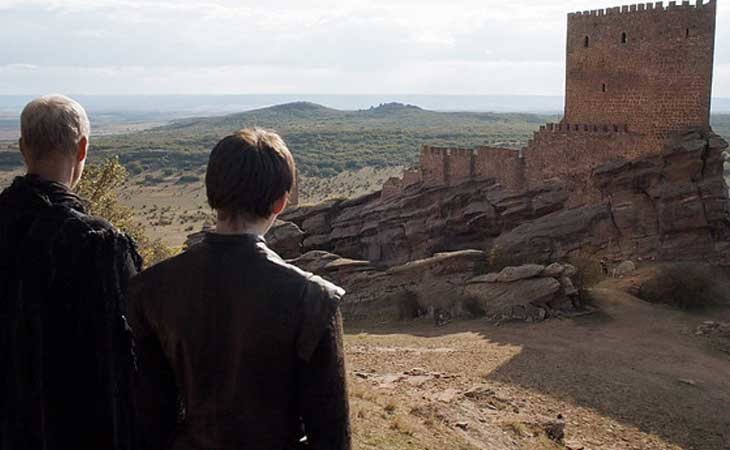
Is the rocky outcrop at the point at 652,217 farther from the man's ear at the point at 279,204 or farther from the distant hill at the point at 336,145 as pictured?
the distant hill at the point at 336,145

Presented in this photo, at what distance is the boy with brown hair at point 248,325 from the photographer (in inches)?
120

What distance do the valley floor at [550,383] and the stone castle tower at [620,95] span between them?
226 inches

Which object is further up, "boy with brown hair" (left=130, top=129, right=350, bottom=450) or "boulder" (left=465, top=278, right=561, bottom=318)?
"boy with brown hair" (left=130, top=129, right=350, bottom=450)

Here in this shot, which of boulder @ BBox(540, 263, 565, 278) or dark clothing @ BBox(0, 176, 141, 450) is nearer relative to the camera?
dark clothing @ BBox(0, 176, 141, 450)

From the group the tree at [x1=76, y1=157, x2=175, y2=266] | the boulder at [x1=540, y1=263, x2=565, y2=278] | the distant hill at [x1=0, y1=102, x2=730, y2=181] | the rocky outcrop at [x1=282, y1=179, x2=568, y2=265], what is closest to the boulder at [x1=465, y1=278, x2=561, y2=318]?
the boulder at [x1=540, y1=263, x2=565, y2=278]

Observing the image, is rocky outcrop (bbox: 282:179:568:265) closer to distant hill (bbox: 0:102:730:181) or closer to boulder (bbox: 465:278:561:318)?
boulder (bbox: 465:278:561:318)

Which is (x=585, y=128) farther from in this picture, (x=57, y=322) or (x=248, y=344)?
(x=248, y=344)

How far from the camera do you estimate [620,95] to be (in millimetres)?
23500

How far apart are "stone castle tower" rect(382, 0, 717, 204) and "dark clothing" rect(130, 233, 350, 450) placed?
2125cm

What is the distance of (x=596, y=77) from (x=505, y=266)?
281 inches

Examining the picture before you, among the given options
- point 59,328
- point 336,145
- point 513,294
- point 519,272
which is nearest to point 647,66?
point 519,272

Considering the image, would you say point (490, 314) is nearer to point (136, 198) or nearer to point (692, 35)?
point (692, 35)

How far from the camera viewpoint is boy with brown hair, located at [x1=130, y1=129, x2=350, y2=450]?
306cm

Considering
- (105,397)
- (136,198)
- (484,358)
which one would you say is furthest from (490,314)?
(136,198)
